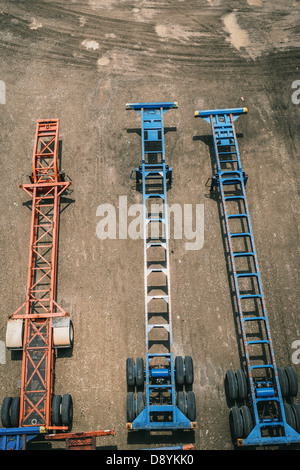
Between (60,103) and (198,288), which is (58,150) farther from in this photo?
(198,288)

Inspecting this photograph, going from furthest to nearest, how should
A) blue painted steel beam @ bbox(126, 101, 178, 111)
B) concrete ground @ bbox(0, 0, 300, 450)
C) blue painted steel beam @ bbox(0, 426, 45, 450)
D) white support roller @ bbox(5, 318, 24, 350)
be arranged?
blue painted steel beam @ bbox(126, 101, 178, 111), concrete ground @ bbox(0, 0, 300, 450), white support roller @ bbox(5, 318, 24, 350), blue painted steel beam @ bbox(0, 426, 45, 450)

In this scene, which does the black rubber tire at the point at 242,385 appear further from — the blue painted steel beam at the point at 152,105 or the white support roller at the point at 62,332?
the blue painted steel beam at the point at 152,105

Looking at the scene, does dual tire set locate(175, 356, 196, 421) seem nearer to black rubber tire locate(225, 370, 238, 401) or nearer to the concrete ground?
the concrete ground

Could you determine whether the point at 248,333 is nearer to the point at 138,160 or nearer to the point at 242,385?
the point at 242,385

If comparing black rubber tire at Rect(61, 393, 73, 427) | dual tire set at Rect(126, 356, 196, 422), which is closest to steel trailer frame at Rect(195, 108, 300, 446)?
dual tire set at Rect(126, 356, 196, 422)

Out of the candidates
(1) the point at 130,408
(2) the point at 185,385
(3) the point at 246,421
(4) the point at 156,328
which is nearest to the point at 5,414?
(1) the point at 130,408

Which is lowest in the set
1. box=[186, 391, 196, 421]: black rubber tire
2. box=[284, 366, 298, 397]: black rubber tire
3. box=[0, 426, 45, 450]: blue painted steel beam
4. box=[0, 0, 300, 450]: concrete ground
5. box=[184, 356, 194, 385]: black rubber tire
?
box=[0, 426, 45, 450]: blue painted steel beam
